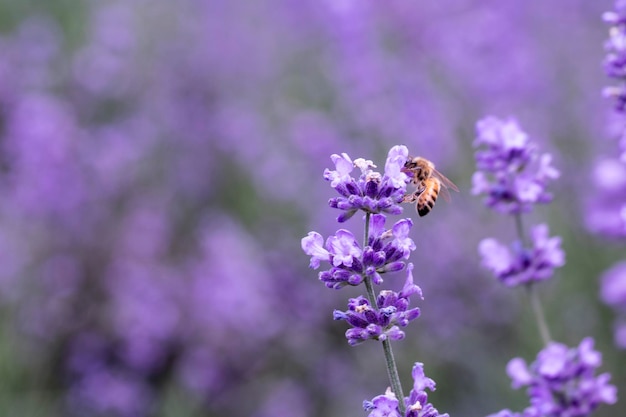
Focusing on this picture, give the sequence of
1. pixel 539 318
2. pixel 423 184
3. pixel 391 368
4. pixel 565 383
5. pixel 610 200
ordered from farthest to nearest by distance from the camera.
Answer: pixel 610 200 < pixel 423 184 < pixel 539 318 < pixel 565 383 < pixel 391 368

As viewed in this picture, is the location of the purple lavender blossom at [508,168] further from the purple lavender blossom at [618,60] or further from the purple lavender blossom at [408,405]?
the purple lavender blossom at [408,405]

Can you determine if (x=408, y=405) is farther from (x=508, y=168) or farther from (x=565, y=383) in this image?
(x=508, y=168)

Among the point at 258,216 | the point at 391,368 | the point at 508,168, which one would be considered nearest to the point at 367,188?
the point at 391,368

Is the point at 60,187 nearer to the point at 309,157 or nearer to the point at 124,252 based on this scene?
the point at 124,252

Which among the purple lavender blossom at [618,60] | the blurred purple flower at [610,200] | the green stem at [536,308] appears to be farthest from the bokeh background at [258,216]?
the purple lavender blossom at [618,60]

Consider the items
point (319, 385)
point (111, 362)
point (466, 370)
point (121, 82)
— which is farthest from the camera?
point (121, 82)

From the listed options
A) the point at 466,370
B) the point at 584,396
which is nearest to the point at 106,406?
the point at 466,370

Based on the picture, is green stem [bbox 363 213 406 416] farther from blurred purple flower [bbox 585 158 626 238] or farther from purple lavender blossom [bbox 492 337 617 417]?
blurred purple flower [bbox 585 158 626 238]
